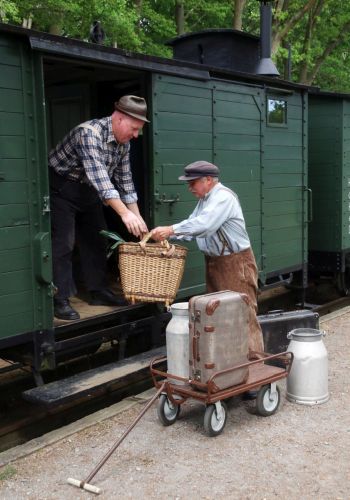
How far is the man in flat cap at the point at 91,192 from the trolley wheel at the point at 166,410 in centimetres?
115

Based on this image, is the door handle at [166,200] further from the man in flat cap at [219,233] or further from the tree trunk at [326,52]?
the tree trunk at [326,52]

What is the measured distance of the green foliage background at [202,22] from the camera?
1214 cm

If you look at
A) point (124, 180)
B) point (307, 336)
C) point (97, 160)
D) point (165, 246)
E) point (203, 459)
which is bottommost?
point (203, 459)

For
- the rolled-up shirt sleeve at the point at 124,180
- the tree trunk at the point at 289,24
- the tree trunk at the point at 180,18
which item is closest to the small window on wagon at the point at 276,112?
the rolled-up shirt sleeve at the point at 124,180

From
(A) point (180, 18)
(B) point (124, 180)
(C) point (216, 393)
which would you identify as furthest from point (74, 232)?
(A) point (180, 18)

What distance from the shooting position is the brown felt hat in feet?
15.9

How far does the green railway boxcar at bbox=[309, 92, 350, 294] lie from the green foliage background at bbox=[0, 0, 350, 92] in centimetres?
322

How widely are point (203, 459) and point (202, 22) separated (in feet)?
56.4

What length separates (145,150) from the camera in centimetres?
558

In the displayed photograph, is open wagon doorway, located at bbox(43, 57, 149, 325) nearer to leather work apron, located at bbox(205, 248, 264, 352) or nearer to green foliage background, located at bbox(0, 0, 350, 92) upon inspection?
leather work apron, located at bbox(205, 248, 264, 352)

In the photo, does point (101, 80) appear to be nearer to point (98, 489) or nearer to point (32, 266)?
point (32, 266)

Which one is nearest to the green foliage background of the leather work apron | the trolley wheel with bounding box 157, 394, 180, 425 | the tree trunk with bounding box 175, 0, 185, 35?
the tree trunk with bounding box 175, 0, 185, 35

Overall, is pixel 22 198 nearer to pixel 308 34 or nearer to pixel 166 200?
pixel 166 200

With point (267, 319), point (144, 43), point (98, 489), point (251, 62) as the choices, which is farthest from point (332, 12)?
point (98, 489)
